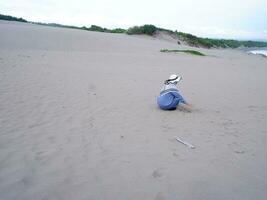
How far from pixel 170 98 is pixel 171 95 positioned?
3.5 inches

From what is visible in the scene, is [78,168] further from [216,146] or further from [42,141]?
[216,146]

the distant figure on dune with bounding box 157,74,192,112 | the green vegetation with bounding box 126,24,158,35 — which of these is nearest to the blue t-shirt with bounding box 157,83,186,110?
the distant figure on dune with bounding box 157,74,192,112

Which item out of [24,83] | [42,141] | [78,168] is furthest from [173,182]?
[24,83]

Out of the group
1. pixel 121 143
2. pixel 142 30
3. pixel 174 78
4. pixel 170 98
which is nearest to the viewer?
pixel 121 143

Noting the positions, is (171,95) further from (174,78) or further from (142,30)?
(142,30)

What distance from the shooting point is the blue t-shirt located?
5.73 meters

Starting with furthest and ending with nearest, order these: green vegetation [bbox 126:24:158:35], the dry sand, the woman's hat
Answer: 1. green vegetation [bbox 126:24:158:35]
2. the woman's hat
3. the dry sand

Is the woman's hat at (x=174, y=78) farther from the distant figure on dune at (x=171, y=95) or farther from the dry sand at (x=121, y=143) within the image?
the dry sand at (x=121, y=143)

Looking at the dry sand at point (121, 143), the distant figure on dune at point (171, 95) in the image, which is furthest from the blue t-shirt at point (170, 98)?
the dry sand at point (121, 143)

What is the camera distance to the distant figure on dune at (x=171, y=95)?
5.72 m

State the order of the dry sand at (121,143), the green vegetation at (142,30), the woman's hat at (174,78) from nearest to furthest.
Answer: the dry sand at (121,143) → the woman's hat at (174,78) → the green vegetation at (142,30)

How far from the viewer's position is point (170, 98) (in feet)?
19.2

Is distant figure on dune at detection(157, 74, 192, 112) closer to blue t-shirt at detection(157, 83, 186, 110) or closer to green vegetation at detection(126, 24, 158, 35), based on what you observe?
blue t-shirt at detection(157, 83, 186, 110)

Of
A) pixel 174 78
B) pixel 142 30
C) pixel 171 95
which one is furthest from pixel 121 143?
pixel 142 30
